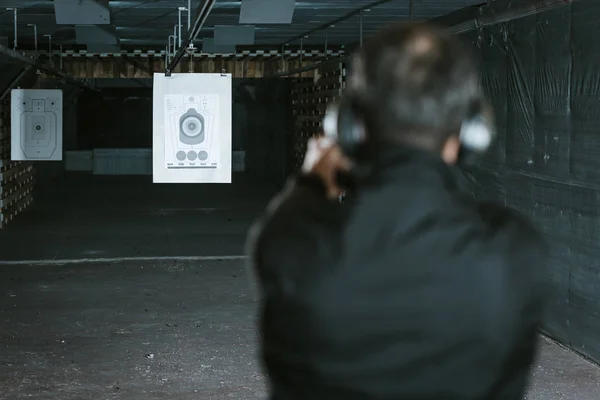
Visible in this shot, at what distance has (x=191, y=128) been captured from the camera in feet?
31.9

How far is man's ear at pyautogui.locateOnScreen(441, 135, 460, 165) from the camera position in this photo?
53.4 inches

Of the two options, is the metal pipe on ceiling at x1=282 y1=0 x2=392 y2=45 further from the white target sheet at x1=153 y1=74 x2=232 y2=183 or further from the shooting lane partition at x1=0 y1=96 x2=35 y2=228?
the shooting lane partition at x1=0 y1=96 x2=35 y2=228

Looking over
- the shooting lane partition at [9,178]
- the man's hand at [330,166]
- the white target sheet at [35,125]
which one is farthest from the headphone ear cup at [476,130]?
the white target sheet at [35,125]

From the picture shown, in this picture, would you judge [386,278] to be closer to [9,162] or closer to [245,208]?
[9,162]

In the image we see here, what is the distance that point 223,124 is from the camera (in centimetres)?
980

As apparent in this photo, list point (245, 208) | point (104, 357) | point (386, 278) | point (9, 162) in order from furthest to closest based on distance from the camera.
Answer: point (245, 208)
point (9, 162)
point (104, 357)
point (386, 278)

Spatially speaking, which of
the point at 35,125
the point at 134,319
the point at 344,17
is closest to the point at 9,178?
the point at 35,125

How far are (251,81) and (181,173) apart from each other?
11.2 m

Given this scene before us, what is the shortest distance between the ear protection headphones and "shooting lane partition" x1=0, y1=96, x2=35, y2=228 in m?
10.4

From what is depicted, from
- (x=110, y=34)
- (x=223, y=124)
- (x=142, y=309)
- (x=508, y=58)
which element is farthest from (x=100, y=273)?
(x=508, y=58)

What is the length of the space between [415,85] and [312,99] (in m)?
12.9

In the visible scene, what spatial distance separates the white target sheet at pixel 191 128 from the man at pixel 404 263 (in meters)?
8.29

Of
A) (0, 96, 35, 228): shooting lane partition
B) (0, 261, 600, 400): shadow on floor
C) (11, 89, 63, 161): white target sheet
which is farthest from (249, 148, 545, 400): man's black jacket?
(11, 89, 63, 161): white target sheet

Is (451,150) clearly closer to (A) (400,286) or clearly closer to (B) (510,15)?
(A) (400,286)
